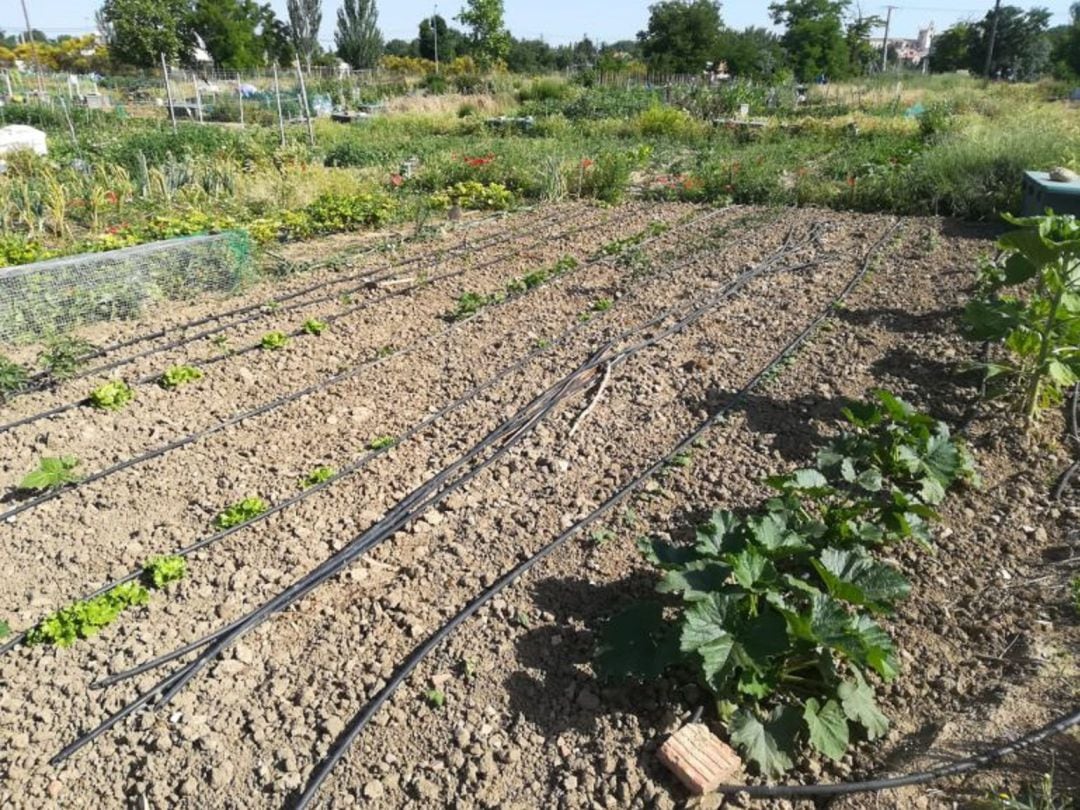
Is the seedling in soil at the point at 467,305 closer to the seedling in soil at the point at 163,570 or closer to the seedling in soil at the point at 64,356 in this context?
the seedling in soil at the point at 64,356

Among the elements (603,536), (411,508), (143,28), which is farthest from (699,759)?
(143,28)

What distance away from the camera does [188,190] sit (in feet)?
28.5

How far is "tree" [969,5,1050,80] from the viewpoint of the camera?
4272cm

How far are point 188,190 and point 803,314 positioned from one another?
6.96 metres

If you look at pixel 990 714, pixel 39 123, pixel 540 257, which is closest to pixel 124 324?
pixel 540 257

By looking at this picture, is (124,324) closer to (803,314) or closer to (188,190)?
(188,190)

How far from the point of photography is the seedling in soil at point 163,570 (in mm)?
2908

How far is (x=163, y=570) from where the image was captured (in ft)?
9.57

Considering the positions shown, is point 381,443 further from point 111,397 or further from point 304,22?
point 304,22

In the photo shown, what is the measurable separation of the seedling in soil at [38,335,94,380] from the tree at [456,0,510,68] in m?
34.5

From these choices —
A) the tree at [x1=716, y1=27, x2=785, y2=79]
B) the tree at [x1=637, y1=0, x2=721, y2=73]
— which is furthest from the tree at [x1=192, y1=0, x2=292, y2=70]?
the tree at [x1=716, y1=27, x2=785, y2=79]

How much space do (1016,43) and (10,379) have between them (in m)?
53.4

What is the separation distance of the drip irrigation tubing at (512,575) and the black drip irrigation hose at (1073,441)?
1.50m

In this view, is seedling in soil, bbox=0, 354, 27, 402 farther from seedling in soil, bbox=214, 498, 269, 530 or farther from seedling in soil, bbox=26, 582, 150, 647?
seedling in soil, bbox=26, 582, 150, 647
